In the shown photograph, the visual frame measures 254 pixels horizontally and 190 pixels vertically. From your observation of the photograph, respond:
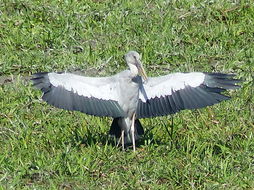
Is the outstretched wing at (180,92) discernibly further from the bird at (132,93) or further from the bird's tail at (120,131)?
the bird's tail at (120,131)

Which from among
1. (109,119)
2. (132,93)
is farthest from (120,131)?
(109,119)

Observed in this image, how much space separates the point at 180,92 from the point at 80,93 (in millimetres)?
768

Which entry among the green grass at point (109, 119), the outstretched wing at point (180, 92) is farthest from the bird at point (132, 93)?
the green grass at point (109, 119)

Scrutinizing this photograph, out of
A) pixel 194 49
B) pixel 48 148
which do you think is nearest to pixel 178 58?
pixel 194 49

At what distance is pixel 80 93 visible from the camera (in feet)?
24.0

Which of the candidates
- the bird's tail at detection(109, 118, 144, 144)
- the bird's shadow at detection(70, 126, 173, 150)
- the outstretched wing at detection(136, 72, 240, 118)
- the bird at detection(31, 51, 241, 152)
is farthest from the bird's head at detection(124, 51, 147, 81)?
the bird's shadow at detection(70, 126, 173, 150)

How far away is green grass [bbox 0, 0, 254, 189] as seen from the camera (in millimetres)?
6809

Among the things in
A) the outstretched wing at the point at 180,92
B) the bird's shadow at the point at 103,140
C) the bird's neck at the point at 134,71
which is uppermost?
the bird's neck at the point at 134,71

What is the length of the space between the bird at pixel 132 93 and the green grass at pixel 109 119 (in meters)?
0.22

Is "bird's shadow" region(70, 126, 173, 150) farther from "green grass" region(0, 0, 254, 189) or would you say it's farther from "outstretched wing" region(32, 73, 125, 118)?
"outstretched wing" region(32, 73, 125, 118)

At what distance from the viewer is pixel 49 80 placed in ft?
23.7

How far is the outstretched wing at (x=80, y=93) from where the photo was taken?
718 cm

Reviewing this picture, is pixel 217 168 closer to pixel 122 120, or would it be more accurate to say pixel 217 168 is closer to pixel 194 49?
pixel 122 120

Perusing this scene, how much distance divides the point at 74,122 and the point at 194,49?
2.12m
